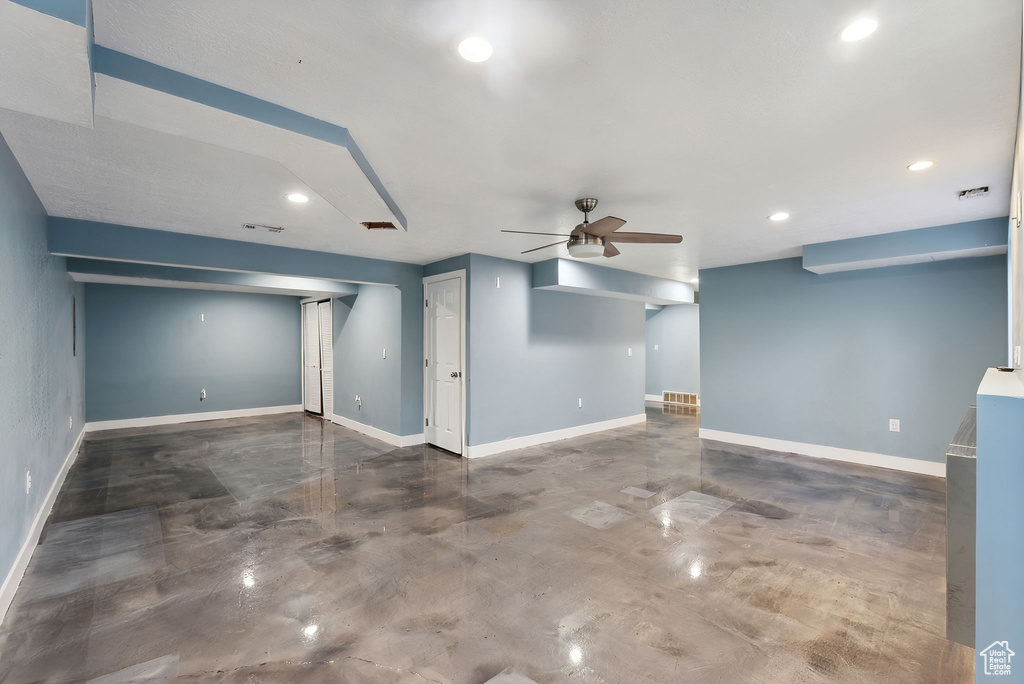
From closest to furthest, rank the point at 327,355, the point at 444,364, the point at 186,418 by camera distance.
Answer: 1. the point at 444,364
2. the point at 186,418
3. the point at 327,355

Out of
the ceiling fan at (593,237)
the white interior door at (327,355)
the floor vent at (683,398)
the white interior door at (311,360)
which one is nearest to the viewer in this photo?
the ceiling fan at (593,237)

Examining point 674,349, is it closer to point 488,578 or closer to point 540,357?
point 540,357

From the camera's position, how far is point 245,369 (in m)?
8.16

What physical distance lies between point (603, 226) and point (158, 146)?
2544mm

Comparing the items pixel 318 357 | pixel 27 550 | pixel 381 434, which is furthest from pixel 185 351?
pixel 27 550

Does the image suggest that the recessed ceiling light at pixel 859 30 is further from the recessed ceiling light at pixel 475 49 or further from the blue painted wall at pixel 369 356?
the blue painted wall at pixel 369 356

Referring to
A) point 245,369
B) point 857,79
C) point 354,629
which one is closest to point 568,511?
point 354,629

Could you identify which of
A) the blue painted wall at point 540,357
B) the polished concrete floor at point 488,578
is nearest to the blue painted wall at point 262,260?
the blue painted wall at point 540,357

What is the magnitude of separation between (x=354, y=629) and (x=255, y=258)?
3766 millimetres

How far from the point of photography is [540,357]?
20.0 feet

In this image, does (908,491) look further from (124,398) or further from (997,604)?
(124,398)

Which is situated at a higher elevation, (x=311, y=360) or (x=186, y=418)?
(x=311, y=360)

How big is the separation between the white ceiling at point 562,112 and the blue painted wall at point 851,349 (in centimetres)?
112

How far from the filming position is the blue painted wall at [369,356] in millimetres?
6047
